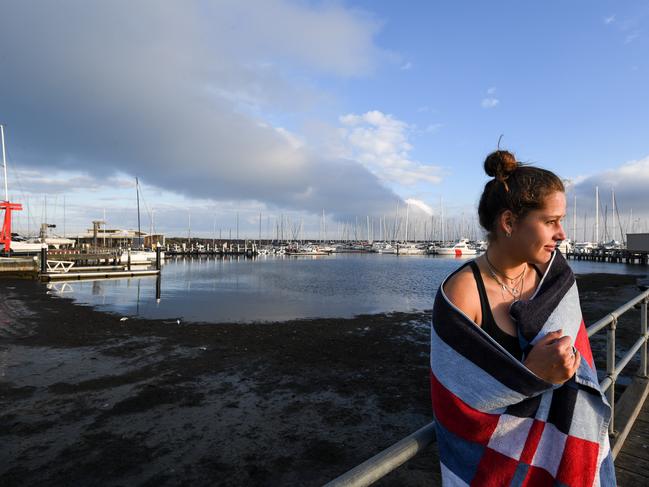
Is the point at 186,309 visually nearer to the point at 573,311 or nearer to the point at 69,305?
the point at 69,305

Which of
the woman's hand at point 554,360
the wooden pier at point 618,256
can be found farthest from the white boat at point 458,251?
the woman's hand at point 554,360

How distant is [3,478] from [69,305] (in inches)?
653

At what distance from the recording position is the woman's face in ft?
5.26

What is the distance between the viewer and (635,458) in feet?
11.0

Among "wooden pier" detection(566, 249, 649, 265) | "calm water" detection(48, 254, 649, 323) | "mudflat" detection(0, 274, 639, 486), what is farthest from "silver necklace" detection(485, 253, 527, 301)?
"wooden pier" detection(566, 249, 649, 265)

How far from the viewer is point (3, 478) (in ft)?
16.7

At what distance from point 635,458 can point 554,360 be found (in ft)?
10.2

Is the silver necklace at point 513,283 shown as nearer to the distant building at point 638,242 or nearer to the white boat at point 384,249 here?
the distant building at point 638,242

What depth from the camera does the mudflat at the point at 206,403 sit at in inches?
211

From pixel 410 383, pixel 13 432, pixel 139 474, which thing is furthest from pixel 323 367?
pixel 13 432

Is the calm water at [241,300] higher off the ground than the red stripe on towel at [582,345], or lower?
lower

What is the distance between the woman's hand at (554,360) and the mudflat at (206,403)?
439 centimetres

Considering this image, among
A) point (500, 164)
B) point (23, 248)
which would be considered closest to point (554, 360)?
point (500, 164)

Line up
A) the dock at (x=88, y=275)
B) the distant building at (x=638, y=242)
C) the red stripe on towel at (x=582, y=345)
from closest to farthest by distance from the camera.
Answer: the red stripe on towel at (x=582, y=345)
the dock at (x=88, y=275)
the distant building at (x=638, y=242)
